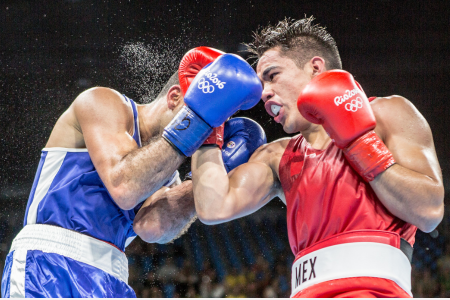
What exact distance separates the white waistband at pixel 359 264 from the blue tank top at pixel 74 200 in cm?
97

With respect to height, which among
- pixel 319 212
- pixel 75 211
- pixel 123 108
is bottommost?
pixel 75 211

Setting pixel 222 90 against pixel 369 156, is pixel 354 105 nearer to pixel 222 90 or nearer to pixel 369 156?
pixel 369 156

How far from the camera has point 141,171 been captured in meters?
1.97

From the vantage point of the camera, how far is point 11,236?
6562mm

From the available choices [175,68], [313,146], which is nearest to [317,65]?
[313,146]

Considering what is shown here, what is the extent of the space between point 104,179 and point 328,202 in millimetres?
988

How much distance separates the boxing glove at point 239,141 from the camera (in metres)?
2.38

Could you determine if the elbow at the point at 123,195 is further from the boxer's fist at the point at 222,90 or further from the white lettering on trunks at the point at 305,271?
the white lettering on trunks at the point at 305,271

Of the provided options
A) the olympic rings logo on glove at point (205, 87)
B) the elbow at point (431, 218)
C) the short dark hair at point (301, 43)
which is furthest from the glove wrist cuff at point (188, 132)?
the elbow at point (431, 218)

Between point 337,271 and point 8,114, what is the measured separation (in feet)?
13.1

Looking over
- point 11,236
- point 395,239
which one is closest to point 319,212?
point 395,239

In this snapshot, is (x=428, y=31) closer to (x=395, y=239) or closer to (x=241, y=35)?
(x=241, y=35)

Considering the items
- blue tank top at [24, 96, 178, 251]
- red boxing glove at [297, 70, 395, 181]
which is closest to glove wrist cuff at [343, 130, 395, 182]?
red boxing glove at [297, 70, 395, 181]

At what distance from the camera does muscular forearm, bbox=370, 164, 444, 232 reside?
1.72 metres
